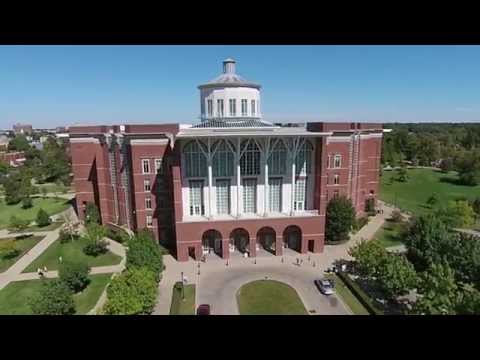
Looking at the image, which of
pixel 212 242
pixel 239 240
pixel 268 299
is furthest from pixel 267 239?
pixel 268 299

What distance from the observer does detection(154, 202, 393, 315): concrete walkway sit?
22.0m

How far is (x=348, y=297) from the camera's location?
22.7 metres

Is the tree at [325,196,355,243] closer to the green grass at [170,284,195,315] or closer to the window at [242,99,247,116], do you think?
the window at [242,99,247,116]

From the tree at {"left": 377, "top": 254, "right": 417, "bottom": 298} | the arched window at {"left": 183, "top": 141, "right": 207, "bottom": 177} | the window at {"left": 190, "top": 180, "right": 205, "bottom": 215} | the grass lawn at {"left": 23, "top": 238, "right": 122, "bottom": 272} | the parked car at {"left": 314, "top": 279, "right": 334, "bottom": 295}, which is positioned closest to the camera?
the tree at {"left": 377, "top": 254, "right": 417, "bottom": 298}

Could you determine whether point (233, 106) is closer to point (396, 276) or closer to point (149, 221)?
point (149, 221)

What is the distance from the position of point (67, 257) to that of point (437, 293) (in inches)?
1132

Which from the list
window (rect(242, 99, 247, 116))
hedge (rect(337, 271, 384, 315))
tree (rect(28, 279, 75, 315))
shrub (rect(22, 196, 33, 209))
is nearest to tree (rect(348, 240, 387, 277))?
hedge (rect(337, 271, 384, 315))

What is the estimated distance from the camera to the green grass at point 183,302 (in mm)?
21141

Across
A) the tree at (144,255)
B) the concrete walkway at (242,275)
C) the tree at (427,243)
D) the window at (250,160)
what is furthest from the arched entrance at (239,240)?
the tree at (427,243)

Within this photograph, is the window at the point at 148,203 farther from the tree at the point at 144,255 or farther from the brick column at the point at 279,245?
the brick column at the point at 279,245

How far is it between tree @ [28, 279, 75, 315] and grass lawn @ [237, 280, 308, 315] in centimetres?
1040
